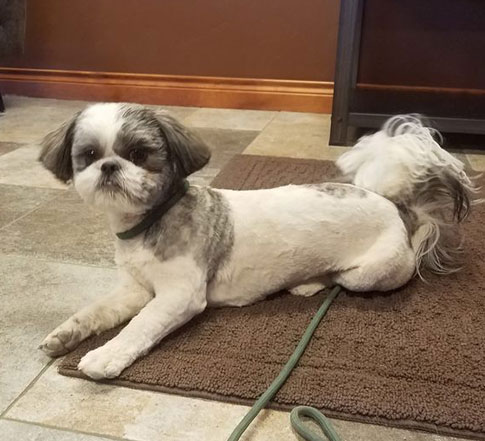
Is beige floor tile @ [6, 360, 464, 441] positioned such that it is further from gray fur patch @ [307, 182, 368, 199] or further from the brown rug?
gray fur patch @ [307, 182, 368, 199]

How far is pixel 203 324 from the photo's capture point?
1.27m

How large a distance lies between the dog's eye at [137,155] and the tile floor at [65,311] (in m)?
0.42

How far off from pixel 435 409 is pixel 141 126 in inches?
28.4

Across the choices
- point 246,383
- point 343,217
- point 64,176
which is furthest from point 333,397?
point 64,176

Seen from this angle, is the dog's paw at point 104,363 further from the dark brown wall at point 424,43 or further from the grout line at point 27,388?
the dark brown wall at point 424,43

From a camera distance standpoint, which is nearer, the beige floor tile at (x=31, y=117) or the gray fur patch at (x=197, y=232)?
the gray fur patch at (x=197, y=232)

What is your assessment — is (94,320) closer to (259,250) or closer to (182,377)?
(182,377)

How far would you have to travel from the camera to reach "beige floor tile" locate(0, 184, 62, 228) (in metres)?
1.89

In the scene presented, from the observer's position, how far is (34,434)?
38.7 inches

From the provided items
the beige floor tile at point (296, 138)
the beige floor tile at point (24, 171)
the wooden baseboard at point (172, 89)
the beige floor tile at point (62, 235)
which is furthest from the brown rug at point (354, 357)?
the wooden baseboard at point (172, 89)

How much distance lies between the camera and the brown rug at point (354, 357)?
3.40 ft

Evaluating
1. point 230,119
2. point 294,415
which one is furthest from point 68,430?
point 230,119

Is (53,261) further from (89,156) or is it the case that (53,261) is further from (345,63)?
(345,63)

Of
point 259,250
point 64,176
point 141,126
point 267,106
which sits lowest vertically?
point 267,106
